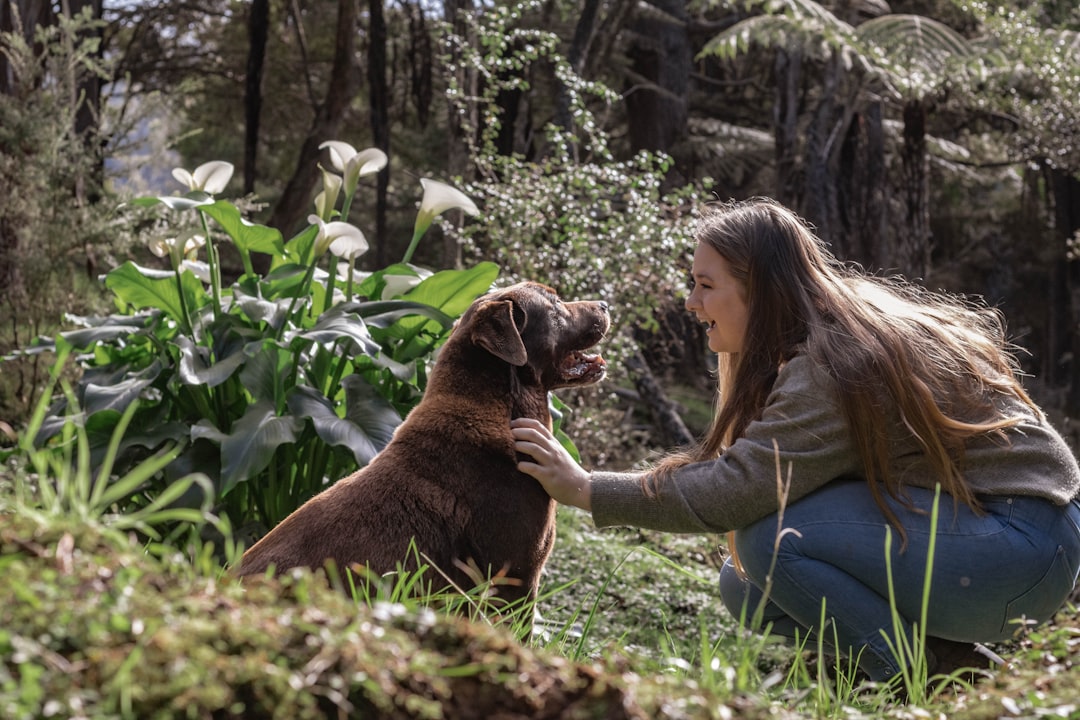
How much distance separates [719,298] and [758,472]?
0.72 metres

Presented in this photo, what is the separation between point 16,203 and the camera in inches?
333

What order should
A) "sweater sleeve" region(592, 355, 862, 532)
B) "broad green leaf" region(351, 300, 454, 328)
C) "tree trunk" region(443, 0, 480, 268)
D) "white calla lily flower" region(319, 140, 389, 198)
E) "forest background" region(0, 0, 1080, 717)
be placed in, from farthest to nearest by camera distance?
"tree trunk" region(443, 0, 480, 268)
"forest background" region(0, 0, 1080, 717)
"white calla lily flower" region(319, 140, 389, 198)
"broad green leaf" region(351, 300, 454, 328)
"sweater sleeve" region(592, 355, 862, 532)

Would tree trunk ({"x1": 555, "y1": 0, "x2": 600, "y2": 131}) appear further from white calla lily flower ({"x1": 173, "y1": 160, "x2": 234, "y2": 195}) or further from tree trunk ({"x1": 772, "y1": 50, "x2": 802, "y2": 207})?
white calla lily flower ({"x1": 173, "y1": 160, "x2": 234, "y2": 195})

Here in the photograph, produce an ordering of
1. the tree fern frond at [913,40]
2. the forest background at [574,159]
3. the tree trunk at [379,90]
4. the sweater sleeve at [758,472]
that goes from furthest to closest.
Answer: the tree trunk at [379,90] < the tree fern frond at [913,40] < the forest background at [574,159] < the sweater sleeve at [758,472]

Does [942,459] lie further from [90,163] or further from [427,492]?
[90,163]

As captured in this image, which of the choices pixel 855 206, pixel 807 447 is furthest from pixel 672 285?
pixel 855 206

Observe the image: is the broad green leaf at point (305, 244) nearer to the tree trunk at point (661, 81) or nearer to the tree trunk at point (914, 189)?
the tree trunk at point (914, 189)

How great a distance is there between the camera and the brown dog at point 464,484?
3084mm

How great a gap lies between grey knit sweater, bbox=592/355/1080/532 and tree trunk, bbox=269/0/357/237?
11504 millimetres

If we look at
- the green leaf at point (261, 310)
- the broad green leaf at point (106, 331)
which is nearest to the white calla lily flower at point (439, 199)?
the green leaf at point (261, 310)

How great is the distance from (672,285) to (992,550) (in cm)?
577

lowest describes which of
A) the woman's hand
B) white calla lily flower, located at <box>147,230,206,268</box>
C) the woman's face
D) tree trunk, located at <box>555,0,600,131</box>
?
the woman's hand

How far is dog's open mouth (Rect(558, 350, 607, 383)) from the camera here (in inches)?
154

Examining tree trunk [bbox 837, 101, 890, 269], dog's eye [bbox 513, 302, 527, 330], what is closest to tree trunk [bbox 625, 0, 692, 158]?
tree trunk [bbox 837, 101, 890, 269]
